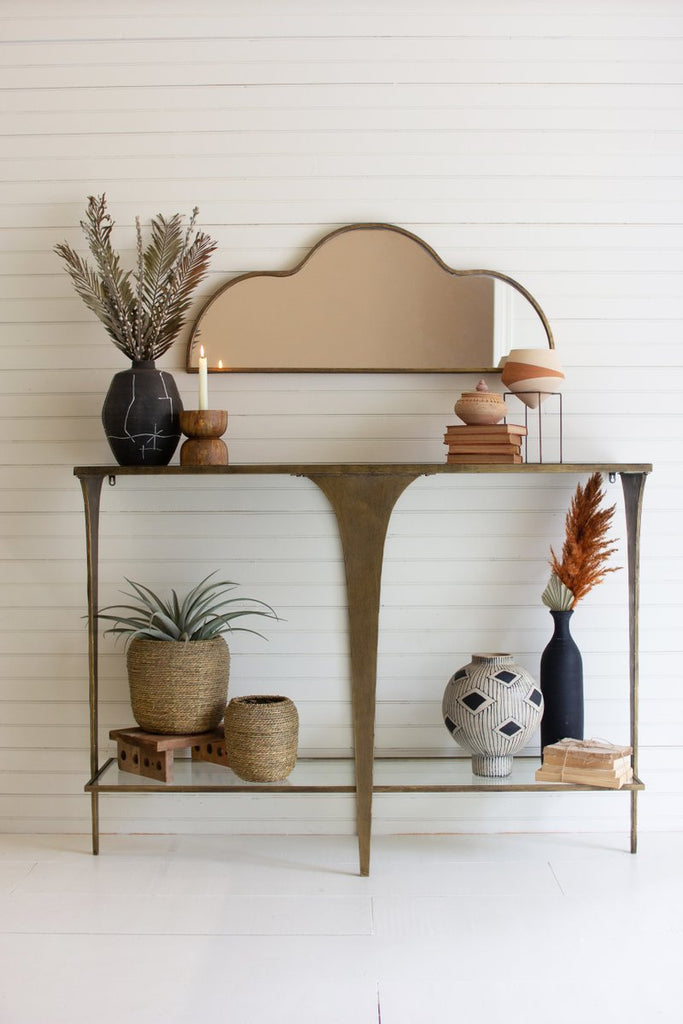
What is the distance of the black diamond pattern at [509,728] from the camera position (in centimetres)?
242

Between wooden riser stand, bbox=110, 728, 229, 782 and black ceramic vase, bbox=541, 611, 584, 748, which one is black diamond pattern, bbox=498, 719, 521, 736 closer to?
black ceramic vase, bbox=541, 611, 584, 748

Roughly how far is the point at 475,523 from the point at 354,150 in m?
1.08

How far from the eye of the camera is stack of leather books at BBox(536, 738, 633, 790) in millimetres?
2393

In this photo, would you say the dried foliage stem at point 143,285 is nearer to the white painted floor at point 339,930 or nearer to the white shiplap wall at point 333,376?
the white shiplap wall at point 333,376

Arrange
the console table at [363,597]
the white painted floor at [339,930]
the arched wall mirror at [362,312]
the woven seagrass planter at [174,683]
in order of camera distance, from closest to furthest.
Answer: the white painted floor at [339,930] < the console table at [363,597] < the woven seagrass planter at [174,683] < the arched wall mirror at [362,312]

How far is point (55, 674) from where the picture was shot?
9.01 ft

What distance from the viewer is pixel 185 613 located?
253 cm

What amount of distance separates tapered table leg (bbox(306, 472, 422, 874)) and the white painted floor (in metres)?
0.24

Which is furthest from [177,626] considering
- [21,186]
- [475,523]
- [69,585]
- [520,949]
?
[21,186]

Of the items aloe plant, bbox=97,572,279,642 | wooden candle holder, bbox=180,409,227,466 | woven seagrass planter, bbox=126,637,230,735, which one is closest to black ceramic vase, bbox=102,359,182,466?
wooden candle holder, bbox=180,409,227,466

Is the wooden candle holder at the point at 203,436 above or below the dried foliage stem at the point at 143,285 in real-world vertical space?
below

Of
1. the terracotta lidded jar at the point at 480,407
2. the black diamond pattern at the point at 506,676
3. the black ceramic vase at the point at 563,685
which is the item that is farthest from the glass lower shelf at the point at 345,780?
the terracotta lidded jar at the point at 480,407

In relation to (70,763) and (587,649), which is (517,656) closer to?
(587,649)

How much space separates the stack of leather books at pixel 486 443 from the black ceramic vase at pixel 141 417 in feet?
2.32
